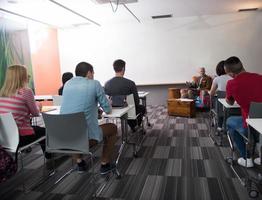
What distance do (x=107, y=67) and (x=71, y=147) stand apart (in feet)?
18.5

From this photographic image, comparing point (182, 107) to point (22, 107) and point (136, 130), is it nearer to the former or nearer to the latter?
point (136, 130)

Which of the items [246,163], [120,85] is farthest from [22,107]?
[246,163]

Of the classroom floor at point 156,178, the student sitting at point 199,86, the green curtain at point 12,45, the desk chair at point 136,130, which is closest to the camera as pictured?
the classroom floor at point 156,178

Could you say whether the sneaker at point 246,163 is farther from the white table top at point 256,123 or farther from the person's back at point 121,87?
the person's back at point 121,87

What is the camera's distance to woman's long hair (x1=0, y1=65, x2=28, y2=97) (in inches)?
94.5

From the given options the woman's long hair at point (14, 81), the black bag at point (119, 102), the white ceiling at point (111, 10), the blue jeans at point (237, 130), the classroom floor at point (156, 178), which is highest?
the white ceiling at point (111, 10)

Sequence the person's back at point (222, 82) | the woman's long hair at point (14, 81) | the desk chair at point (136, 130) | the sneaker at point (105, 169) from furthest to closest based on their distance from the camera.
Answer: the person's back at point (222, 82), the desk chair at point (136, 130), the sneaker at point (105, 169), the woman's long hair at point (14, 81)

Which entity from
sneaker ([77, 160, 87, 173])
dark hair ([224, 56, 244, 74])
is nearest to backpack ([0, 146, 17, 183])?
sneaker ([77, 160, 87, 173])

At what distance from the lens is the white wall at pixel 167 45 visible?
22.2ft

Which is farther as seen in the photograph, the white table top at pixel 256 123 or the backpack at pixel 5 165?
the backpack at pixel 5 165

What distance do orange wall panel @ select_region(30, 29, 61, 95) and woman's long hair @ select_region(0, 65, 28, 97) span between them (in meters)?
4.33

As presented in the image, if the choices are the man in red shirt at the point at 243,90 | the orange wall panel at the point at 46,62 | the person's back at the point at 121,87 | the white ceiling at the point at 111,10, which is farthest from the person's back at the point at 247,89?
the orange wall panel at the point at 46,62

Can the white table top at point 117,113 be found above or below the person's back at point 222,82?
below

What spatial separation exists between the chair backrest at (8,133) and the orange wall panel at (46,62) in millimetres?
4663
